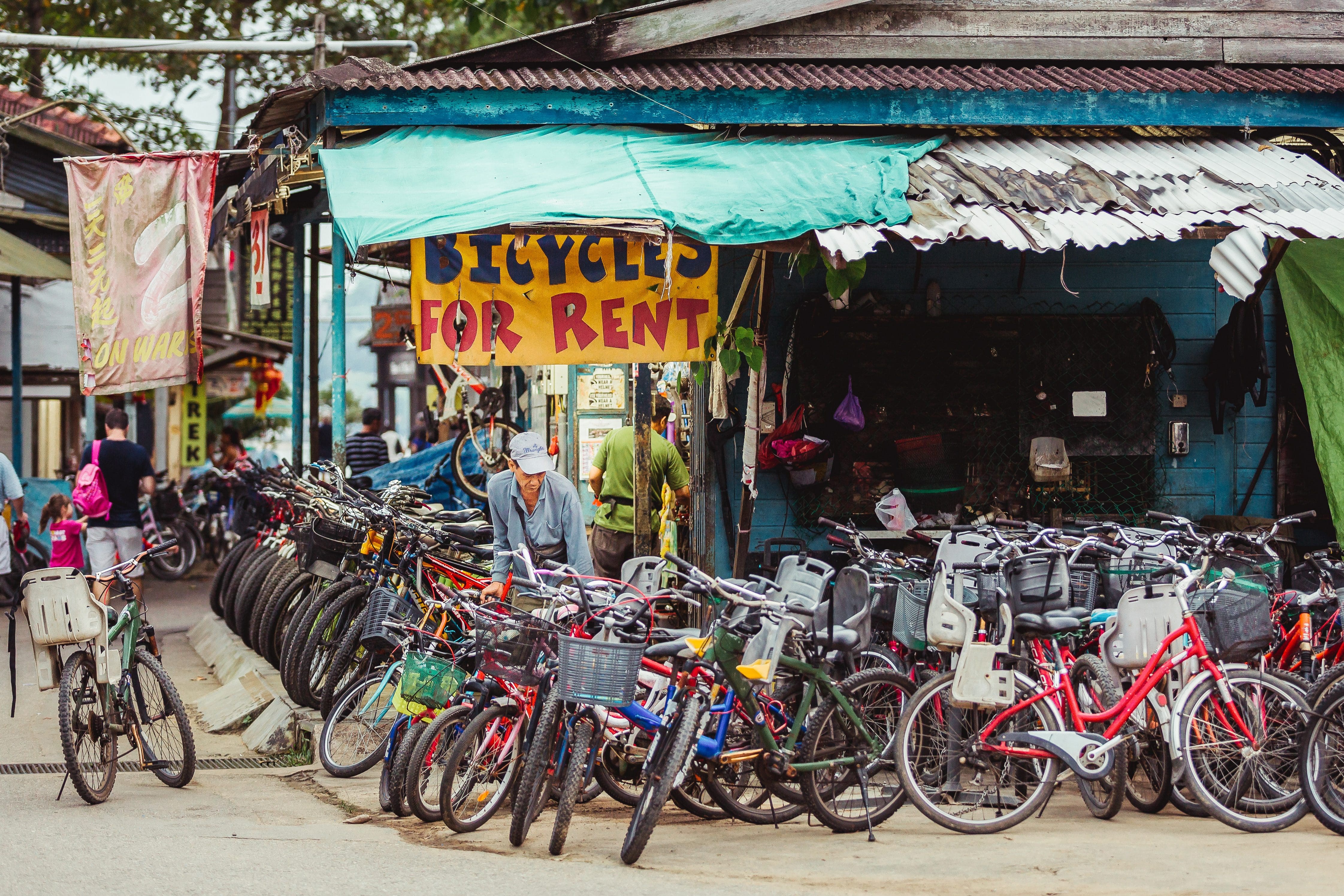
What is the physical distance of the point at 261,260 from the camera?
404 inches

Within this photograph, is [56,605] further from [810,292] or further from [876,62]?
[876,62]

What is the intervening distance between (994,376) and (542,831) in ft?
16.3

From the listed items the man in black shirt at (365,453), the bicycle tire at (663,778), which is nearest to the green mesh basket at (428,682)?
the bicycle tire at (663,778)

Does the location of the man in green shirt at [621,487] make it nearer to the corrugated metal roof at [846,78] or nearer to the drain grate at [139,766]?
the corrugated metal roof at [846,78]

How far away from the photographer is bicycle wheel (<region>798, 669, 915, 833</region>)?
6527mm

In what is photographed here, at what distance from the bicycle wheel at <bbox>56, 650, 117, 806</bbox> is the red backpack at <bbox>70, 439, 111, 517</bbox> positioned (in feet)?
16.6

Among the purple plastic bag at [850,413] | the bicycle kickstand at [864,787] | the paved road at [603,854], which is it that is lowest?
the paved road at [603,854]

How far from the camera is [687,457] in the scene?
11594 millimetres

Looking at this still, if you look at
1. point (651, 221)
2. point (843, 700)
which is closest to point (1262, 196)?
point (651, 221)

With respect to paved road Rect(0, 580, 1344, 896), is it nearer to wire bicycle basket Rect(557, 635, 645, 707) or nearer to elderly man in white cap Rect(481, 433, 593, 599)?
wire bicycle basket Rect(557, 635, 645, 707)

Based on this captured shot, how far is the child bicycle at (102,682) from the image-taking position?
7250mm

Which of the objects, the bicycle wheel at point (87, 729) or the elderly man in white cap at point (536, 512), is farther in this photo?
the elderly man in white cap at point (536, 512)

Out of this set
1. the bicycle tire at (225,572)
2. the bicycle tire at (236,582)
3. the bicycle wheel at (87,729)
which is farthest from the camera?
the bicycle tire at (225,572)

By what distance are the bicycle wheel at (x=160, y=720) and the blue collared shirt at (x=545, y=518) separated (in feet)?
6.21
